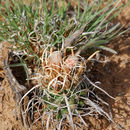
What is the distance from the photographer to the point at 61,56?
0.95 metres

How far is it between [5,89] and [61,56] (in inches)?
15.7

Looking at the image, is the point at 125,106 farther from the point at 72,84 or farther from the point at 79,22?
the point at 79,22

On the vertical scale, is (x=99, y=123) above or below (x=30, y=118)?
below

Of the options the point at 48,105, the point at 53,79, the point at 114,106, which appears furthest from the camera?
the point at 114,106

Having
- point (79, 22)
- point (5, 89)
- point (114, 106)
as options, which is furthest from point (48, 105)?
point (79, 22)

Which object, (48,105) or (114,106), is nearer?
(48,105)

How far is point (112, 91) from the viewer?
1.29 meters

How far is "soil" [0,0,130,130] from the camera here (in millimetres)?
1028

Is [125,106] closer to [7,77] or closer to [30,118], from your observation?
[30,118]

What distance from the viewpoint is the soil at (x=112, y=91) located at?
3.37ft

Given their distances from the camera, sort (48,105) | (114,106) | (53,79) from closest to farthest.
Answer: (53,79)
(48,105)
(114,106)

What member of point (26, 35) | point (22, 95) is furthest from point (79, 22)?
point (22, 95)

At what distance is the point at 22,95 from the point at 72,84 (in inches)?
11.4

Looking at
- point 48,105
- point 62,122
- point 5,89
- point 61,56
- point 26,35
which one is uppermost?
point 26,35
